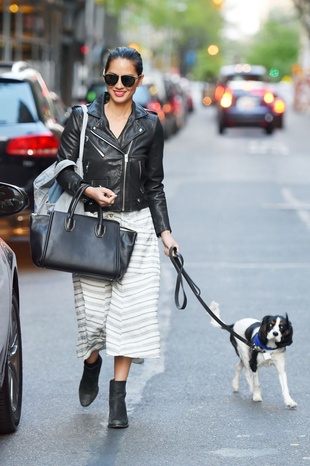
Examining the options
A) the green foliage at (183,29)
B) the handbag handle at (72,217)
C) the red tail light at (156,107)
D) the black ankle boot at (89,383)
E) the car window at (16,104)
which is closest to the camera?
the handbag handle at (72,217)

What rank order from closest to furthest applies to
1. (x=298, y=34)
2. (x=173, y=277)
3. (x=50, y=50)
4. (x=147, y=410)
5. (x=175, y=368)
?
1. (x=147, y=410)
2. (x=175, y=368)
3. (x=173, y=277)
4. (x=50, y=50)
5. (x=298, y=34)

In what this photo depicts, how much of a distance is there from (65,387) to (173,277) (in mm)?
4622

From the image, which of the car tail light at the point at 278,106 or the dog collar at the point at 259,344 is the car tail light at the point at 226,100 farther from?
the dog collar at the point at 259,344

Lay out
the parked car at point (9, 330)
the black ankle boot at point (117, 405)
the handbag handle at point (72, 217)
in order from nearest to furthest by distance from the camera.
→ the parked car at point (9, 330) → the handbag handle at point (72, 217) → the black ankle boot at point (117, 405)

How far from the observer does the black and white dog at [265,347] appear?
668 centimetres

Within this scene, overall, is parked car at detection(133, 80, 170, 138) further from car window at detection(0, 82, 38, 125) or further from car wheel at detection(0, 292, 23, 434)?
car wheel at detection(0, 292, 23, 434)

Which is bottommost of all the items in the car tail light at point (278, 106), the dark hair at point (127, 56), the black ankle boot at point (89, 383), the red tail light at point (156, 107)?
the car tail light at point (278, 106)

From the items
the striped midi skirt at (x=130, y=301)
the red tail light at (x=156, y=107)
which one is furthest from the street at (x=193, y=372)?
the red tail light at (x=156, y=107)

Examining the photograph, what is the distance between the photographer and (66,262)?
6141 millimetres

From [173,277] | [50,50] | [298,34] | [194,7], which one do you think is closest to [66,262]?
[173,277]

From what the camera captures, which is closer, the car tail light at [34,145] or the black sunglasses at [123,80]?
the black sunglasses at [123,80]

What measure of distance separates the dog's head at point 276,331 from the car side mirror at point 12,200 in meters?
1.55

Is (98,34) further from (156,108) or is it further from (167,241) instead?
(167,241)

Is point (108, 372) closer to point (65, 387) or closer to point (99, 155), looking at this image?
point (65, 387)
